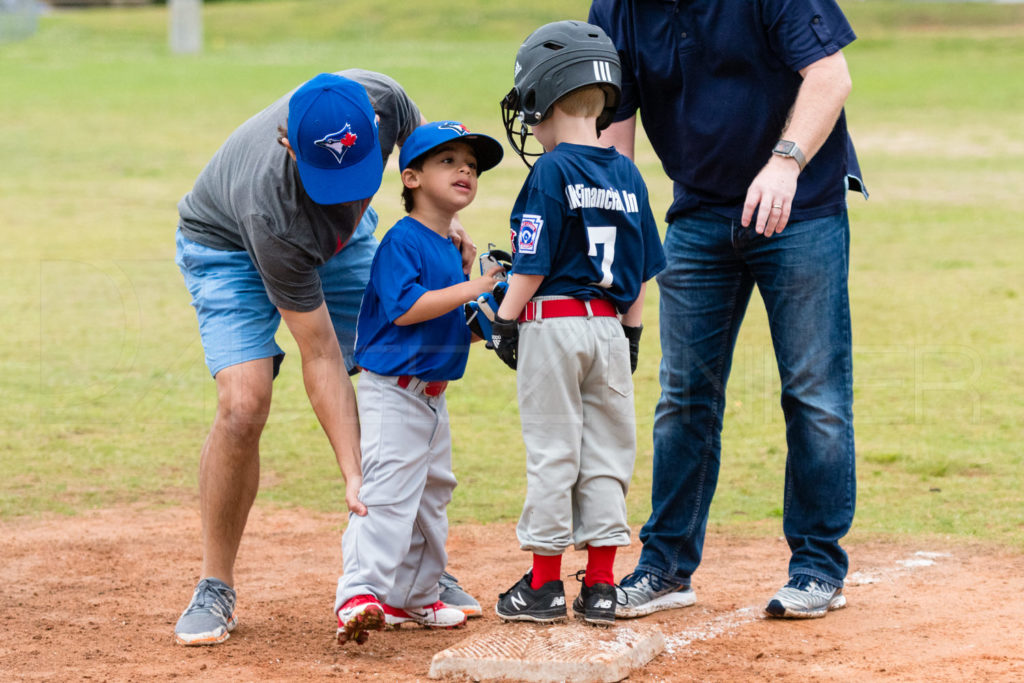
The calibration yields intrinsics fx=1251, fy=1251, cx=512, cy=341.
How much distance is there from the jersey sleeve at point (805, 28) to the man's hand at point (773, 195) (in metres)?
0.37

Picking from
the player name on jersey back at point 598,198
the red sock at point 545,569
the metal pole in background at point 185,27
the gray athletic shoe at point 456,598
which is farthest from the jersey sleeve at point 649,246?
the metal pole in background at point 185,27

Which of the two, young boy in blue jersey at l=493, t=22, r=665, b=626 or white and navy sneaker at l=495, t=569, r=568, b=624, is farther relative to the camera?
white and navy sneaker at l=495, t=569, r=568, b=624

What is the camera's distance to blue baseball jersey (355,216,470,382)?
13.7 ft

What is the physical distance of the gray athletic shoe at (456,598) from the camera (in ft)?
15.2

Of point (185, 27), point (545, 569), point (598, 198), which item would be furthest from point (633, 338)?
point (185, 27)

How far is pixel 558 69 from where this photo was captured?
396cm

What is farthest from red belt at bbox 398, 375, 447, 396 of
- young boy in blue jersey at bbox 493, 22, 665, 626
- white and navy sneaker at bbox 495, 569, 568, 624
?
white and navy sneaker at bbox 495, 569, 568, 624

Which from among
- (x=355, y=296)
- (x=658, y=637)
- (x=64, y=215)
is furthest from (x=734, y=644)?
(x=64, y=215)

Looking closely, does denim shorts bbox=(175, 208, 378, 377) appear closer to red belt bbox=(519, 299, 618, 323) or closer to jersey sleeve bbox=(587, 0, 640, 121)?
red belt bbox=(519, 299, 618, 323)

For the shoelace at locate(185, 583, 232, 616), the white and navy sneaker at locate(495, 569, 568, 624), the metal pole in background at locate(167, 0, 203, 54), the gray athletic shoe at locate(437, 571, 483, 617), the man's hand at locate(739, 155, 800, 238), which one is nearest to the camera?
the man's hand at locate(739, 155, 800, 238)

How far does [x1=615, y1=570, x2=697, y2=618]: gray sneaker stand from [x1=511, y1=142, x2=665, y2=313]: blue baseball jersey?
1130mm

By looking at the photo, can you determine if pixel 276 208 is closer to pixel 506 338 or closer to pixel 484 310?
pixel 484 310

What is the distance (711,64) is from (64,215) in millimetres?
13355

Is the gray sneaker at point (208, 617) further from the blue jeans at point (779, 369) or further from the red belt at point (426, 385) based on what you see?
the blue jeans at point (779, 369)
